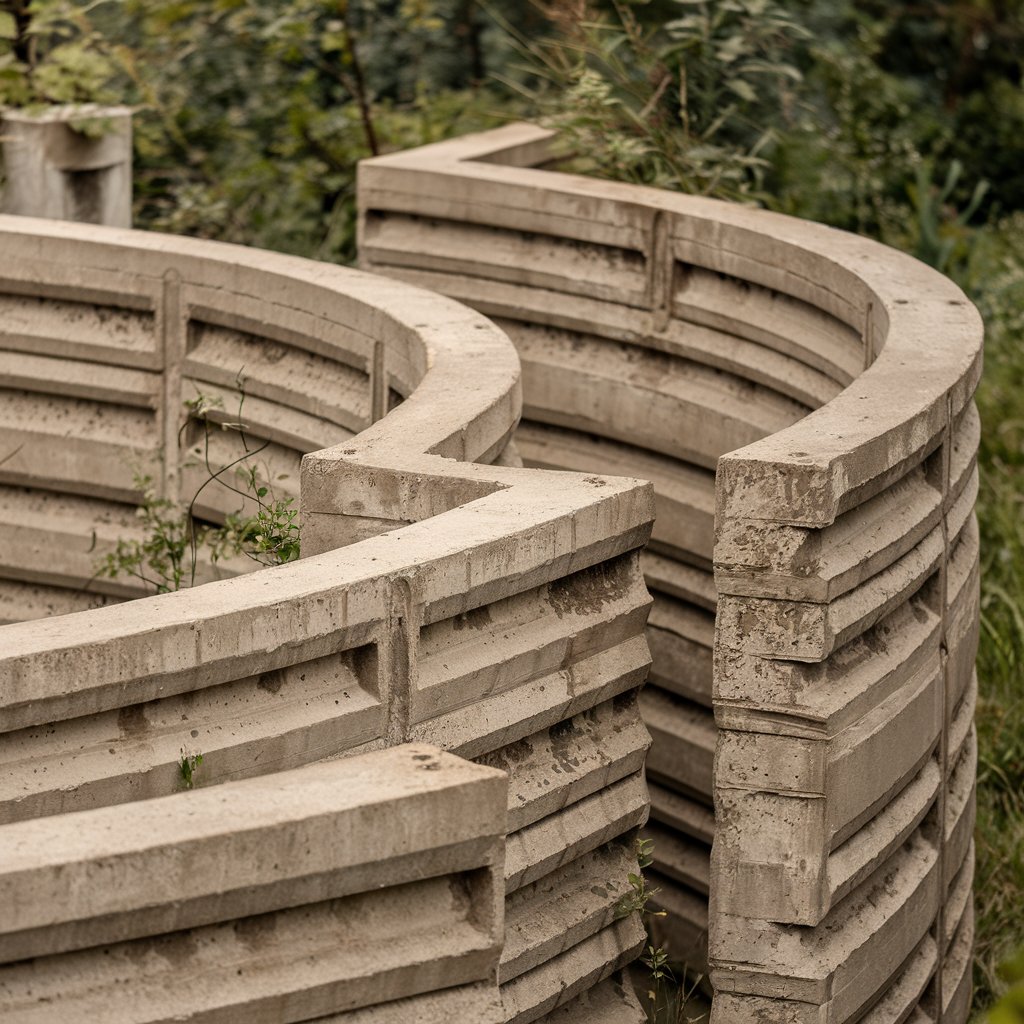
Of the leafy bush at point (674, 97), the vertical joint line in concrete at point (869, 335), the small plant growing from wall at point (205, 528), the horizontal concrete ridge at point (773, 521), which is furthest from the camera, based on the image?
the leafy bush at point (674, 97)

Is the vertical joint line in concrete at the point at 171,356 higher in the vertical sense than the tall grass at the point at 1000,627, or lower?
higher

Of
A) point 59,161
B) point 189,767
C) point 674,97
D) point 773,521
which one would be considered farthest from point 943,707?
point 59,161

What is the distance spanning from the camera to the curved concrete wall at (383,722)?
9.59 feet

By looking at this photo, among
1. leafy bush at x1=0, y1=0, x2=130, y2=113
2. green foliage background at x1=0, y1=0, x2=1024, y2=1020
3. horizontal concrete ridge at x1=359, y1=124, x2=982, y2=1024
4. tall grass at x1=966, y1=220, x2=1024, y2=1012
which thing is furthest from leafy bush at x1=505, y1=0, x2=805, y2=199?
leafy bush at x1=0, y1=0, x2=130, y2=113

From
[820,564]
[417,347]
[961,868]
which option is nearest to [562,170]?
[417,347]

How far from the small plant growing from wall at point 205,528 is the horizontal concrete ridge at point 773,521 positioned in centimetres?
117

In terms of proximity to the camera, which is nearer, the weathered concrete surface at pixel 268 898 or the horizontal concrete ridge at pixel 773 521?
the weathered concrete surface at pixel 268 898

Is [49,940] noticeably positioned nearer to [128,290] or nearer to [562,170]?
[128,290]

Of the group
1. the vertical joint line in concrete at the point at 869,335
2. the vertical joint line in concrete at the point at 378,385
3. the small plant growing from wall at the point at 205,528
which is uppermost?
the vertical joint line in concrete at the point at 869,335

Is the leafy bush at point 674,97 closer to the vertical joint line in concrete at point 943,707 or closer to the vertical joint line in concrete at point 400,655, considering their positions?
the vertical joint line in concrete at point 943,707

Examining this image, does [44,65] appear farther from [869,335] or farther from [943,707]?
[943,707]

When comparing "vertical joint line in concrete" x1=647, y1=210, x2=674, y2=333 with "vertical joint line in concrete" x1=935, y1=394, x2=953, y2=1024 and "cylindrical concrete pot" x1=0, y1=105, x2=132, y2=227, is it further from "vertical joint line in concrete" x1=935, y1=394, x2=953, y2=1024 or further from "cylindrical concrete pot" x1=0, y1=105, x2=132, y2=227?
"cylindrical concrete pot" x1=0, y1=105, x2=132, y2=227

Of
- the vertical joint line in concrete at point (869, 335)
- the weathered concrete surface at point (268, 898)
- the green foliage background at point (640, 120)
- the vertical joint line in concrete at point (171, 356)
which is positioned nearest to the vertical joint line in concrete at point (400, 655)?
the weathered concrete surface at point (268, 898)

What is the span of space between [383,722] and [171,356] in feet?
11.2
